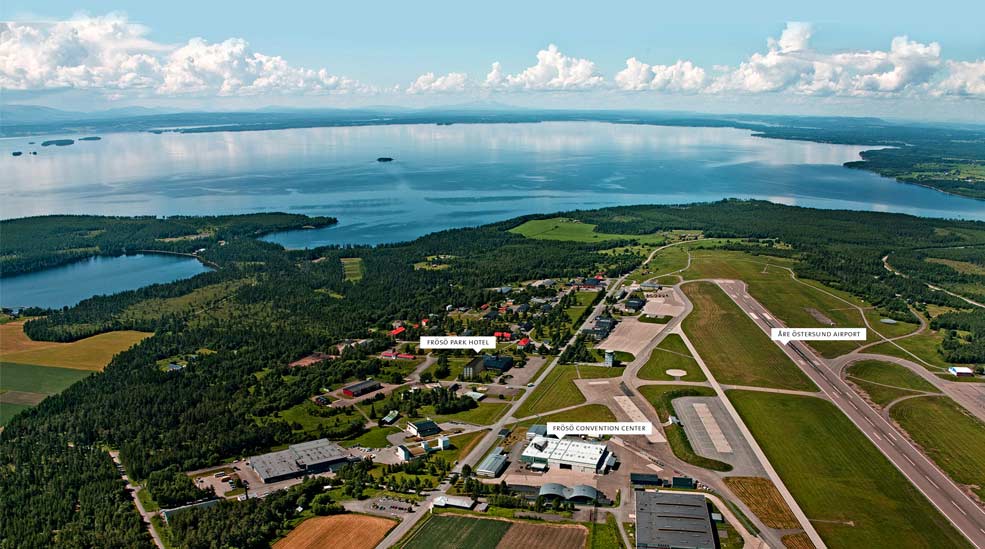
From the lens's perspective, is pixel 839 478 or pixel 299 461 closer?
pixel 839 478

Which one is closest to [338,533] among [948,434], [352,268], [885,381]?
[948,434]

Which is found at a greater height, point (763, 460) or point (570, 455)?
point (570, 455)

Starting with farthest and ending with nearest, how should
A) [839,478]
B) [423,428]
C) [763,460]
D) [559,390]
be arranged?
1. [559,390]
2. [423,428]
3. [763,460]
4. [839,478]

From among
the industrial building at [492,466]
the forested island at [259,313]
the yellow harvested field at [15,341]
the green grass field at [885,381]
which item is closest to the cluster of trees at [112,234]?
the forested island at [259,313]

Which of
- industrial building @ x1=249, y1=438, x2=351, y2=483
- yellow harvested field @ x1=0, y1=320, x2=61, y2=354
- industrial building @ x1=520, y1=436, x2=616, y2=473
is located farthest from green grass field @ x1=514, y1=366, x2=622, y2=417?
yellow harvested field @ x1=0, y1=320, x2=61, y2=354

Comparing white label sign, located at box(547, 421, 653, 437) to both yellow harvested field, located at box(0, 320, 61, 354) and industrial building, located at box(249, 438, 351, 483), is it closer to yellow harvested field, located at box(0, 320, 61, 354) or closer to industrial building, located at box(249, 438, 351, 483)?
industrial building, located at box(249, 438, 351, 483)

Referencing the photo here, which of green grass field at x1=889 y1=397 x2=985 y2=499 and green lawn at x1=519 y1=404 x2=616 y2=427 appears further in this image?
green lawn at x1=519 y1=404 x2=616 y2=427

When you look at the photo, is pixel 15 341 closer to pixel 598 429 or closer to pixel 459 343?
pixel 459 343

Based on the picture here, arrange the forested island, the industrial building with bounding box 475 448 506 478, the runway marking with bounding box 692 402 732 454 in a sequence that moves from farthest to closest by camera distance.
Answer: the runway marking with bounding box 692 402 732 454
the industrial building with bounding box 475 448 506 478
the forested island
